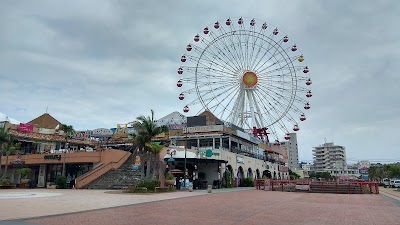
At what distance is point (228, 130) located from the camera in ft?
177

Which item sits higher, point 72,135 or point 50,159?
point 72,135

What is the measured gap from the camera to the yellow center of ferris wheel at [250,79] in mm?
50875

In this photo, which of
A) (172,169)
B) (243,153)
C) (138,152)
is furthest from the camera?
(243,153)

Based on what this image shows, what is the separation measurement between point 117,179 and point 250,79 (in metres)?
25.0

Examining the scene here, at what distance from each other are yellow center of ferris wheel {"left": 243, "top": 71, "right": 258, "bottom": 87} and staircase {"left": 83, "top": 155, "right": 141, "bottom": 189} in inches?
847

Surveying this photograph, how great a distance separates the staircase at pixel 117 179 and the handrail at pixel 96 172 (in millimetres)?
490

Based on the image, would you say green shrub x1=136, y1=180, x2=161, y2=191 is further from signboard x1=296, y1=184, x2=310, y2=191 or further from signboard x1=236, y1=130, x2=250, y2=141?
signboard x1=236, y1=130, x2=250, y2=141

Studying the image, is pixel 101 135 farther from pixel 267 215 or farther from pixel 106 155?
pixel 267 215

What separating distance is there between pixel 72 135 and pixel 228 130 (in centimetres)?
2913

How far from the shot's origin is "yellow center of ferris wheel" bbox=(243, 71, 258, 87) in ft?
167

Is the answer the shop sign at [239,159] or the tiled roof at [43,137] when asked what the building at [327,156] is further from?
the tiled roof at [43,137]

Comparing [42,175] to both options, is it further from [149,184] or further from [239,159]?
[239,159]

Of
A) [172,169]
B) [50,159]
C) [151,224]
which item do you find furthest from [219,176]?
[151,224]

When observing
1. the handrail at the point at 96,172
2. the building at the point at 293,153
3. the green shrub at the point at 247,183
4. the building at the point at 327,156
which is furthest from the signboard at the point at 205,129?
the building at the point at 327,156
